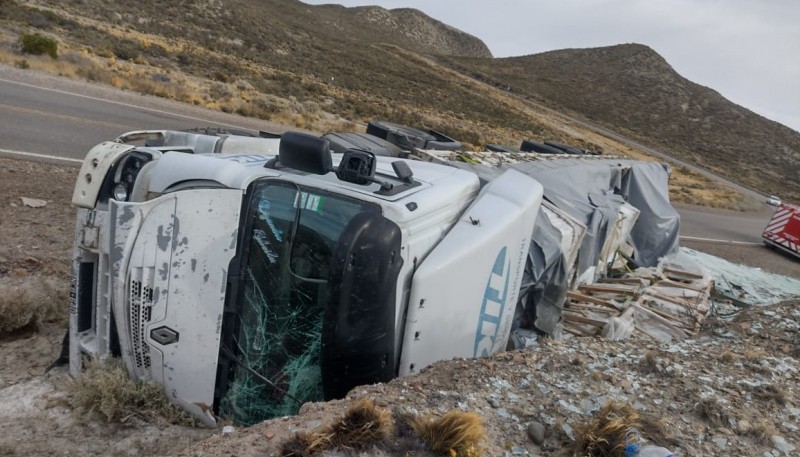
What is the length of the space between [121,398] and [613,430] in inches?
98.1

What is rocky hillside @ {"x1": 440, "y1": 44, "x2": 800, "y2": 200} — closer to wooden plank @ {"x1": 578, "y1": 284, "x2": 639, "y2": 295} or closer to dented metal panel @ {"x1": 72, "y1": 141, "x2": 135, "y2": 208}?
wooden plank @ {"x1": 578, "y1": 284, "x2": 639, "y2": 295}

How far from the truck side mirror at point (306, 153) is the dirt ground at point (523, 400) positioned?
47.8 inches

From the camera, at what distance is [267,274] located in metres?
2.88

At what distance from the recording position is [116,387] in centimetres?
301

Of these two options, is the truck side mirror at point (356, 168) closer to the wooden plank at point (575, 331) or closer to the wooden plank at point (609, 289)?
the wooden plank at point (575, 331)

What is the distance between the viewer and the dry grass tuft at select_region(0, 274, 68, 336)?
4141 millimetres

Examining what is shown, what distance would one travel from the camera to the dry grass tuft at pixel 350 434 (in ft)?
7.59

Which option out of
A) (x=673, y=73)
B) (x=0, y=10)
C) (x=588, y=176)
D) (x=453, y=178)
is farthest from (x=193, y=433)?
(x=673, y=73)

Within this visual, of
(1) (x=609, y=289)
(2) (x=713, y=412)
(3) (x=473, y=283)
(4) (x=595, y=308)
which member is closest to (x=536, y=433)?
(3) (x=473, y=283)

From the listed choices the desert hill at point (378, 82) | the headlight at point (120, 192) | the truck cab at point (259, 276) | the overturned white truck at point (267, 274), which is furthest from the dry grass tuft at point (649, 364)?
the desert hill at point (378, 82)

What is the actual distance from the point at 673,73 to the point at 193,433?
94.9 metres

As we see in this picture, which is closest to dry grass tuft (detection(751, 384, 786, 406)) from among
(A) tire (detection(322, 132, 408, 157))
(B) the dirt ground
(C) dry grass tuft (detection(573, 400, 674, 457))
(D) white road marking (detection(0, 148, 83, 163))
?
(B) the dirt ground

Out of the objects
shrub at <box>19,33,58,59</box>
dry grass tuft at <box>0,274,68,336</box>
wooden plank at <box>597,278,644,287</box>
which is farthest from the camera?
shrub at <box>19,33,58,59</box>

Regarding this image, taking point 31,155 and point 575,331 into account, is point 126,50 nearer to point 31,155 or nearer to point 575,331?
point 31,155
